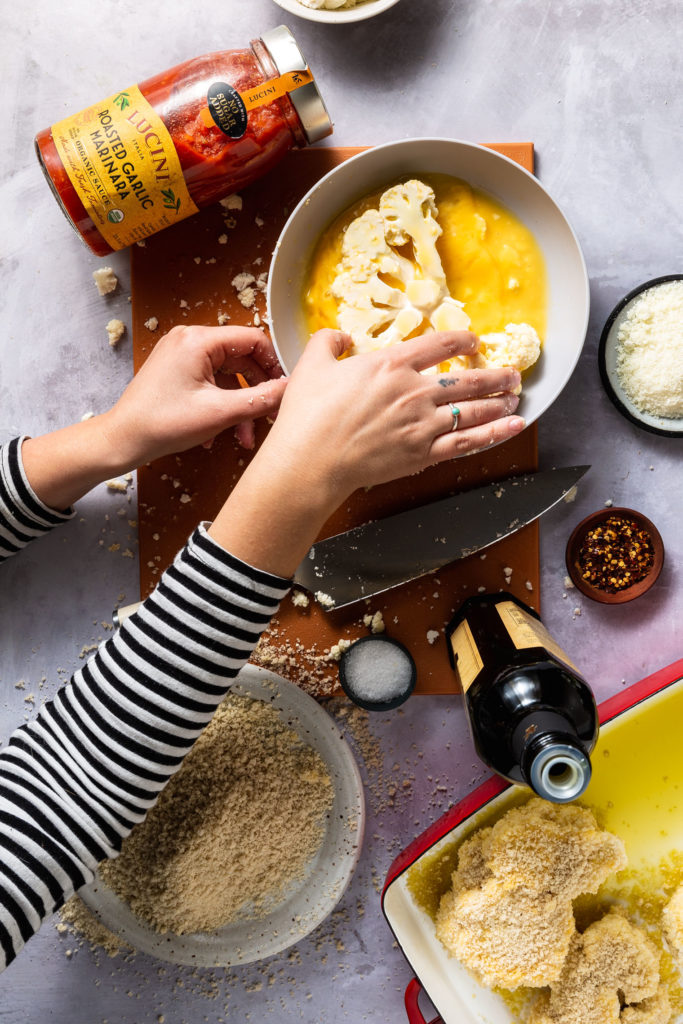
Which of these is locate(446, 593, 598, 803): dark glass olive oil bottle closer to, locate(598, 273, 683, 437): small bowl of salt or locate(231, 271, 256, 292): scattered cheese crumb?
locate(598, 273, 683, 437): small bowl of salt

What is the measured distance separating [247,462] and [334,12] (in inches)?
23.3

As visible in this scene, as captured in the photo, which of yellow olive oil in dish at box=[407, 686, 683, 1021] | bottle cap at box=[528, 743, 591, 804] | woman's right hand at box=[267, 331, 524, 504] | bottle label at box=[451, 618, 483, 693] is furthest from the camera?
yellow olive oil in dish at box=[407, 686, 683, 1021]

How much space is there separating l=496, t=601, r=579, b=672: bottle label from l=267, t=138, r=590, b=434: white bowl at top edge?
25 cm

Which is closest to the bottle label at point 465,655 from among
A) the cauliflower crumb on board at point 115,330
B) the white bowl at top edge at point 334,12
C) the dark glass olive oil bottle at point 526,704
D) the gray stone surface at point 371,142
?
the dark glass olive oil bottle at point 526,704

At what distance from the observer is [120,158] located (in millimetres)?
883

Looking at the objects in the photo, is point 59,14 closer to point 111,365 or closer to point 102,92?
point 102,92

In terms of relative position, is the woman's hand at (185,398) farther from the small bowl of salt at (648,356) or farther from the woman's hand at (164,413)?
the small bowl of salt at (648,356)

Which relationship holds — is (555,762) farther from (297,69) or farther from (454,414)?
(297,69)

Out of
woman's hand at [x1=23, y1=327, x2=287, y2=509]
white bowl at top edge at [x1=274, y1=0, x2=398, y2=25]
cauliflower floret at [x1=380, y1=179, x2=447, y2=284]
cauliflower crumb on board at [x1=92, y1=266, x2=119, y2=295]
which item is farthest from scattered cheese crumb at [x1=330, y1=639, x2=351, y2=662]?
white bowl at top edge at [x1=274, y1=0, x2=398, y2=25]

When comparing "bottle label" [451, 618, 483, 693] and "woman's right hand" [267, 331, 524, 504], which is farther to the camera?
"bottle label" [451, 618, 483, 693]

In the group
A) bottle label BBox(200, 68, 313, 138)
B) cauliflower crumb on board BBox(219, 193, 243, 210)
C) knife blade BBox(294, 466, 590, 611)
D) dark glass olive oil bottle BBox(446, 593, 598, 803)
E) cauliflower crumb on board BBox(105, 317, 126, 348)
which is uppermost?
bottle label BBox(200, 68, 313, 138)

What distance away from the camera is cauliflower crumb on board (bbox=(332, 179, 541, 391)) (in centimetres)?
89

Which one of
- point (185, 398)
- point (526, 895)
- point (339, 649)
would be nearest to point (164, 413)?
point (185, 398)

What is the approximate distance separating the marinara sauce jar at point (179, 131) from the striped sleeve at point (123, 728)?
42cm
